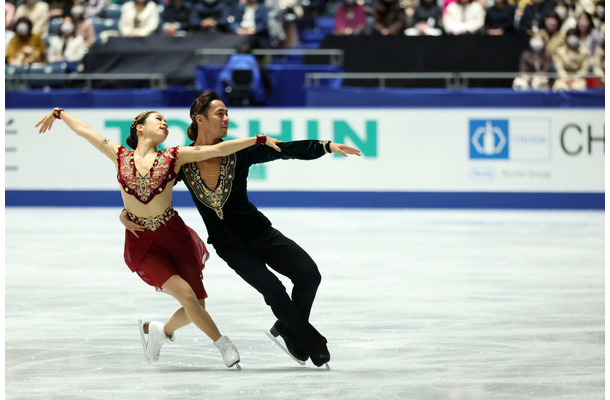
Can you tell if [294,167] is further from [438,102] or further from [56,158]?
[56,158]

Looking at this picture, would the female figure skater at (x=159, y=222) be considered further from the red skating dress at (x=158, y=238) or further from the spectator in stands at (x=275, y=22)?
the spectator in stands at (x=275, y=22)

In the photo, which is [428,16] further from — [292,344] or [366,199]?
[292,344]

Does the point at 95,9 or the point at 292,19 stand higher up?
the point at 95,9

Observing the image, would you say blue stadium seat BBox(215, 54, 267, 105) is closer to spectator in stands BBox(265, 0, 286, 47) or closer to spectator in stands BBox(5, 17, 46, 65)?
spectator in stands BBox(265, 0, 286, 47)

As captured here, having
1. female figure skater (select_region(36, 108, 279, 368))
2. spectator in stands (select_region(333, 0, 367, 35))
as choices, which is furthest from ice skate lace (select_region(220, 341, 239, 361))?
spectator in stands (select_region(333, 0, 367, 35))

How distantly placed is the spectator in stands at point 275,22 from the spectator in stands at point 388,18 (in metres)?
1.69

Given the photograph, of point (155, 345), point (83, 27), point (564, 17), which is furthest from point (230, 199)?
point (83, 27)

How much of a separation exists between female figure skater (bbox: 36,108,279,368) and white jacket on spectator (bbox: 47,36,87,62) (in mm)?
10222

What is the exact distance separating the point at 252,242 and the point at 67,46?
10.8 m

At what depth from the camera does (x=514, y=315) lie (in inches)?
260

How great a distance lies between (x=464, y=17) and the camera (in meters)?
14.3

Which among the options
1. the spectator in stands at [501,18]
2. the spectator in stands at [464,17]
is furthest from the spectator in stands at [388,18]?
the spectator in stands at [501,18]

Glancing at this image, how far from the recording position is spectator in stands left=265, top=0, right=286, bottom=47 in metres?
15.2

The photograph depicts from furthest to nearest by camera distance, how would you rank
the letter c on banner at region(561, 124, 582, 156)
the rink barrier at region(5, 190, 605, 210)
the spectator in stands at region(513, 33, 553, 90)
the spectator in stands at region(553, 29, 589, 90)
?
the spectator in stands at region(553, 29, 589, 90)
the spectator in stands at region(513, 33, 553, 90)
the rink barrier at region(5, 190, 605, 210)
the letter c on banner at region(561, 124, 582, 156)
